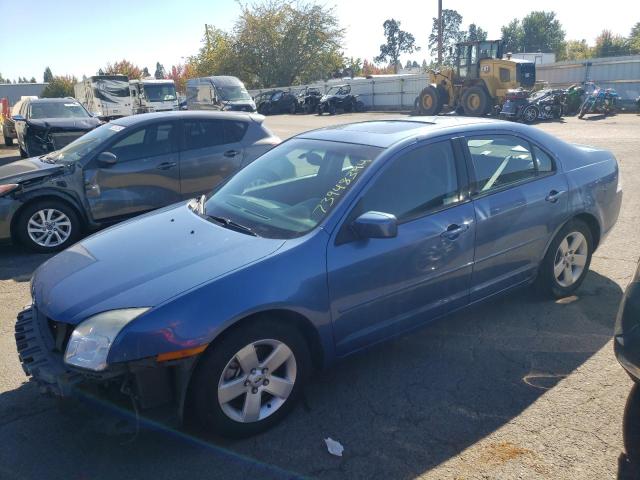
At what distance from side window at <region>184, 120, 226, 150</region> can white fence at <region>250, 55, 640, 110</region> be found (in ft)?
71.5

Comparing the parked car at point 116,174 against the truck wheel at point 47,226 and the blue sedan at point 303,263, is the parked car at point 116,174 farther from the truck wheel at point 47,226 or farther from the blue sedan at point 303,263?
the blue sedan at point 303,263

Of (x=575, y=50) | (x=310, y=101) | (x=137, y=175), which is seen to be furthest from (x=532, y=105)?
(x=575, y=50)

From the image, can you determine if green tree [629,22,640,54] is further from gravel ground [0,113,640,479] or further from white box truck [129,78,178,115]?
gravel ground [0,113,640,479]

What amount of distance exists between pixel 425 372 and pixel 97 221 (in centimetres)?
467

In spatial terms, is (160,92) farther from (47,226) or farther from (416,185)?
(416,185)

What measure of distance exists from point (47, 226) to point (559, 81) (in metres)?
27.6

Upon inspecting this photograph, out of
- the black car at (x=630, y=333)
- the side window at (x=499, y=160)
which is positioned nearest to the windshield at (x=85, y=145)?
the side window at (x=499, y=160)

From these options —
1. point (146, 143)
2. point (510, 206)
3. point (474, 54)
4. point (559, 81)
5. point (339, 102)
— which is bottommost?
point (510, 206)

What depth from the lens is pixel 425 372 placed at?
345 cm

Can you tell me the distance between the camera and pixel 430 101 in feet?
77.8

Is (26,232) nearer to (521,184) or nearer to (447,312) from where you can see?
(447,312)

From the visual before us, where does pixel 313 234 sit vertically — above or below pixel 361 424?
above

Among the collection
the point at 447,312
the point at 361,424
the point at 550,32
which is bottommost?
the point at 361,424

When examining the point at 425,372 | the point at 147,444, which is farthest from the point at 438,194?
the point at 147,444
